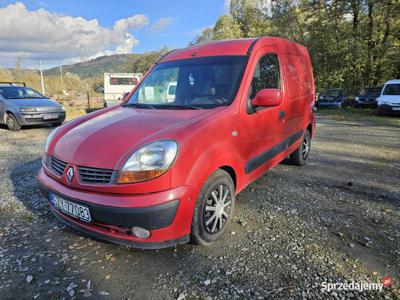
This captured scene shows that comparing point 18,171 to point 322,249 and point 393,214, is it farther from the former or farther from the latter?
point 393,214

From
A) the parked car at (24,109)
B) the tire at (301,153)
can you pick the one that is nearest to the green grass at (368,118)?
the tire at (301,153)

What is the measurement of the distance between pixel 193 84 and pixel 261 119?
0.92 metres

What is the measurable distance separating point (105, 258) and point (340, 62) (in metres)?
24.3

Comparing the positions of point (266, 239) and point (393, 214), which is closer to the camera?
point (266, 239)

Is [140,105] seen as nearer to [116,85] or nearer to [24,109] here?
[24,109]

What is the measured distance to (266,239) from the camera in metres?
2.96

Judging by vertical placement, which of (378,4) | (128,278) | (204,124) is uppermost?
(378,4)

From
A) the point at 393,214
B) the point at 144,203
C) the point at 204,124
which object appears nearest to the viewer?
the point at 144,203

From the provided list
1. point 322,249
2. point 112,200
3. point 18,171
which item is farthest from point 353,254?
point 18,171

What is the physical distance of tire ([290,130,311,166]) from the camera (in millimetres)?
5337

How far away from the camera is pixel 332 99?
20.4 metres

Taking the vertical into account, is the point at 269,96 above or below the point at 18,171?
above

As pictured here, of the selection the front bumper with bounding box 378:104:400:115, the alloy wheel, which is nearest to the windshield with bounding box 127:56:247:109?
the alloy wheel

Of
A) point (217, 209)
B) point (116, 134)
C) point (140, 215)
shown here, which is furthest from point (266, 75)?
point (140, 215)
